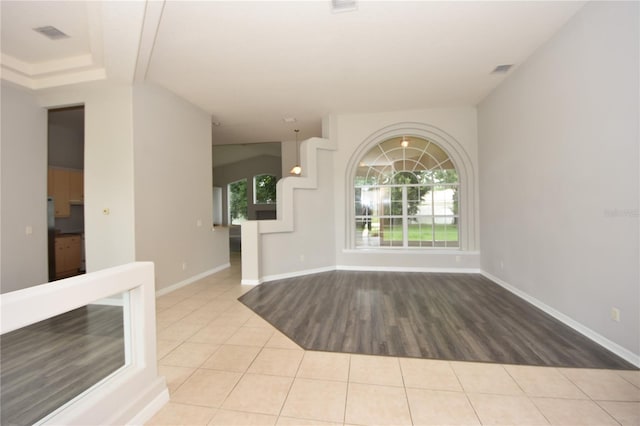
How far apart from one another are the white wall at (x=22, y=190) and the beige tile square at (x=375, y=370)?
4821 mm

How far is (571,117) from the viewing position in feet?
9.80

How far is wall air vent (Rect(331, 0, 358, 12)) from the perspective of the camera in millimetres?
2721

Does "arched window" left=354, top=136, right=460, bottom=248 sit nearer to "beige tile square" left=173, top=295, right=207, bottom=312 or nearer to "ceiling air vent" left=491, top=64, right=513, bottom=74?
"ceiling air vent" left=491, top=64, right=513, bottom=74

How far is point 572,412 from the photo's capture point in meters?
1.79

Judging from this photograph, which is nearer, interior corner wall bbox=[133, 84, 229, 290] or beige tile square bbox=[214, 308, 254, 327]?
beige tile square bbox=[214, 308, 254, 327]

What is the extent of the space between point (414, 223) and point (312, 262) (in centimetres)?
235

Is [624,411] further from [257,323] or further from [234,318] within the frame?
[234,318]

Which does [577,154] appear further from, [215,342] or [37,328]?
[37,328]

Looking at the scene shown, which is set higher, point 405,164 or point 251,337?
point 405,164

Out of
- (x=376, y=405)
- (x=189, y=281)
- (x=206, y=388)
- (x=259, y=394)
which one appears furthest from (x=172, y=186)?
(x=376, y=405)

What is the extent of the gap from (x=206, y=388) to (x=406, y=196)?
510 centimetres

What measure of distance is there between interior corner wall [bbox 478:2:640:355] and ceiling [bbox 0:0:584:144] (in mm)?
442

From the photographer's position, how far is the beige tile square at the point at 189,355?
7.84ft

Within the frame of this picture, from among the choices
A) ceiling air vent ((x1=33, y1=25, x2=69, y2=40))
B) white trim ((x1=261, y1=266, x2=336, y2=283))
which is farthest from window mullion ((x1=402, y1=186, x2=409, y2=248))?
ceiling air vent ((x1=33, y1=25, x2=69, y2=40))
